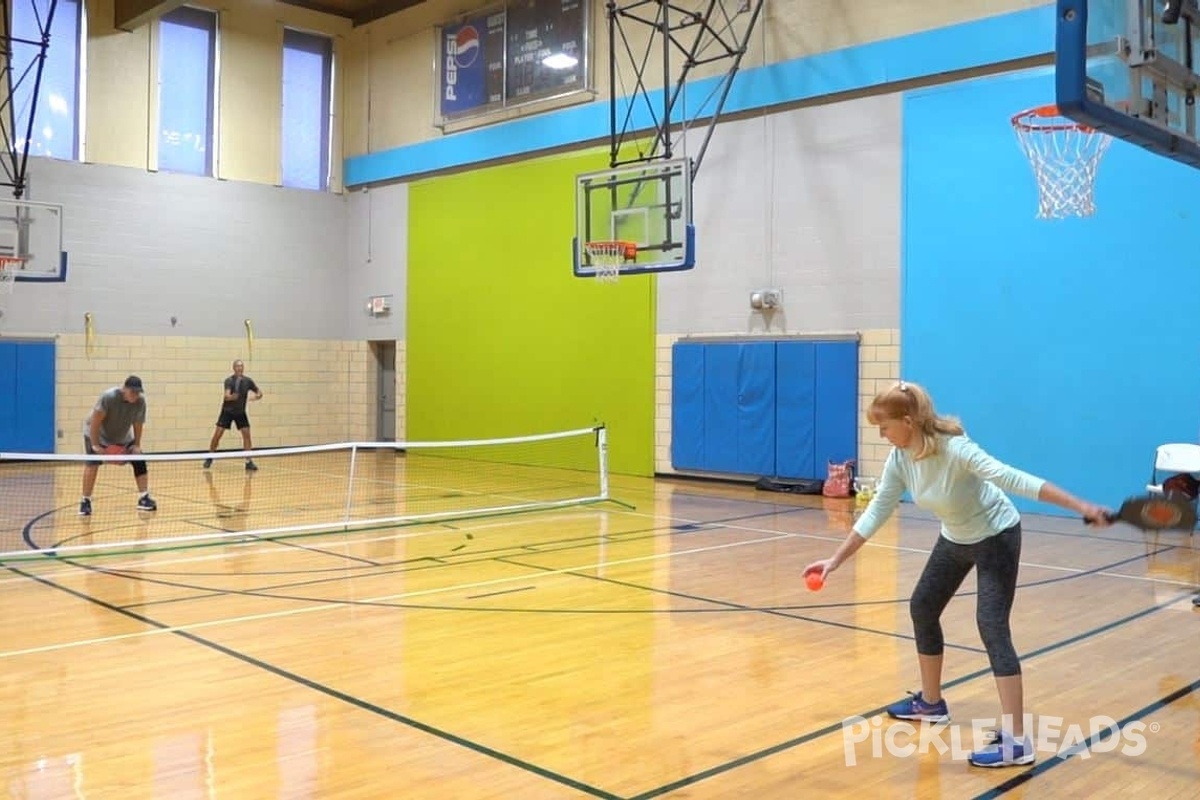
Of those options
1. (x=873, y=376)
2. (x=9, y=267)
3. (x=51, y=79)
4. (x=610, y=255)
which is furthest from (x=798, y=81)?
(x=51, y=79)

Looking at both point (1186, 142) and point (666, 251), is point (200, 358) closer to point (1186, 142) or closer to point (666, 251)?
point (666, 251)

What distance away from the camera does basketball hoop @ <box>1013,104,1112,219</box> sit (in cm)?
1207

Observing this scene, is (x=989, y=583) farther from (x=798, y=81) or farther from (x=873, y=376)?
(x=798, y=81)

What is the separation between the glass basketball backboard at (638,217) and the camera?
14531 millimetres

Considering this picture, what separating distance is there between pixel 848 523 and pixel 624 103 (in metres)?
8.97

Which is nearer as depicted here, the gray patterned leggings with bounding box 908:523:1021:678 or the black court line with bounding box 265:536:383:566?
the gray patterned leggings with bounding box 908:523:1021:678

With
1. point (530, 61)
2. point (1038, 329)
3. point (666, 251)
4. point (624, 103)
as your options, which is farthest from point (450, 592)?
point (530, 61)

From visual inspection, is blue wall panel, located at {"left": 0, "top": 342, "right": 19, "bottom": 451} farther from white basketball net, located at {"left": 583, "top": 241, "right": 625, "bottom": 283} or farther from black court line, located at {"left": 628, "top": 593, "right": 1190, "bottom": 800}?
black court line, located at {"left": 628, "top": 593, "right": 1190, "bottom": 800}

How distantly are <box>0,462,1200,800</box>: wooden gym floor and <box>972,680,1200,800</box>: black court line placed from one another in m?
0.02

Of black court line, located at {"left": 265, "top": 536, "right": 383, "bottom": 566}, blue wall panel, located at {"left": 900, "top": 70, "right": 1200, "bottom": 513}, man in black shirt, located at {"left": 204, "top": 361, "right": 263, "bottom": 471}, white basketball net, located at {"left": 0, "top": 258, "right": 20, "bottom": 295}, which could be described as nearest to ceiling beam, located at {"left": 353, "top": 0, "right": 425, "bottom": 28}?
man in black shirt, located at {"left": 204, "top": 361, "right": 263, "bottom": 471}

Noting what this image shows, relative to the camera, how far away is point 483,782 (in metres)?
4.56

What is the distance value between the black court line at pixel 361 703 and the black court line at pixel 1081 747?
158 centimetres

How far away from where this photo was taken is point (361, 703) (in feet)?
18.6

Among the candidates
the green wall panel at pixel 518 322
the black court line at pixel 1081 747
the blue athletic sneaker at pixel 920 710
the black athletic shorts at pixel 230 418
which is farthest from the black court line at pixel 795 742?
the black athletic shorts at pixel 230 418
